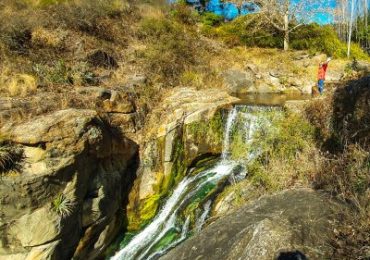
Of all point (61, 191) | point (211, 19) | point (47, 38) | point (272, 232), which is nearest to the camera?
point (272, 232)

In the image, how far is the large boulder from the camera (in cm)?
404

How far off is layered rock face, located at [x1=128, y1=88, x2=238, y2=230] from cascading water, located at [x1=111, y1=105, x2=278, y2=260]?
1.04ft

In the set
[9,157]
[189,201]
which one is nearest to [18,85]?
[9,157]

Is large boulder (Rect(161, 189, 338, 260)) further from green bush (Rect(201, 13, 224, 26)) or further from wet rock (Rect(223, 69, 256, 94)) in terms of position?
green bush (Rect(201, 13, 224, 26))

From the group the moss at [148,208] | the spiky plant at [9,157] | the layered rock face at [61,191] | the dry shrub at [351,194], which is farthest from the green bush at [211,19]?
the dry shrub at [351,194]

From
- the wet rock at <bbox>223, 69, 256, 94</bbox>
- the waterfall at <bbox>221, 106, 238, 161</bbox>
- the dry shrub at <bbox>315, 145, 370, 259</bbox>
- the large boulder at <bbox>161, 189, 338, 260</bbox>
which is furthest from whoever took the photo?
the wet rock at <bbox>223, 69, 256, 94</bbox>

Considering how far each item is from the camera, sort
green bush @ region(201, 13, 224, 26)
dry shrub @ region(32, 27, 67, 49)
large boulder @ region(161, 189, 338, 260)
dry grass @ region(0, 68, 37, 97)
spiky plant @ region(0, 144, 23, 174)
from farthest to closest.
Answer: green bush @ region(201, 13, 224, 26) < dry shrub @ region(32, 27, 67, 49) < dry grass @ region(0, 68, 37, 97) < spiky plant @ region(0, 144, 23, 174) < large boulder @ region(161, 189, 338, 260)

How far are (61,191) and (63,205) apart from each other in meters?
0.31

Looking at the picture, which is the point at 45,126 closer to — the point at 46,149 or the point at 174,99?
the point at 46,149

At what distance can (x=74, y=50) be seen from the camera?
48.2 feet

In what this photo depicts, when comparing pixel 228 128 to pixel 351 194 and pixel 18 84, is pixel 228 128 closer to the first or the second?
pixel 351 194

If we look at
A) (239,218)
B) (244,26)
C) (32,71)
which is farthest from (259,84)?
(239,218)

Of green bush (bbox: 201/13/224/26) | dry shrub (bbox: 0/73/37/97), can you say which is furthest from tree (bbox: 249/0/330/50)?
dry shrub (bbox: 0/73/37/97)

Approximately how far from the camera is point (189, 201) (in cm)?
839
